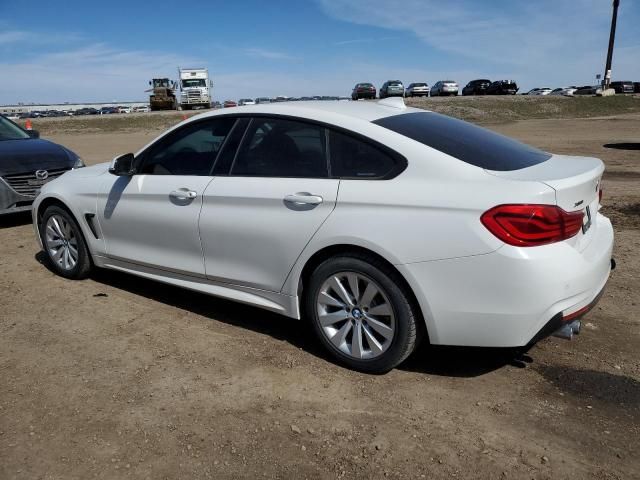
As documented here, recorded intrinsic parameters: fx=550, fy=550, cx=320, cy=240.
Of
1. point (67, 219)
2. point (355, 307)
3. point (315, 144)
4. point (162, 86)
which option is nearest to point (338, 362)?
point (355, 307)

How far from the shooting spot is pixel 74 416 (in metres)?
3.11

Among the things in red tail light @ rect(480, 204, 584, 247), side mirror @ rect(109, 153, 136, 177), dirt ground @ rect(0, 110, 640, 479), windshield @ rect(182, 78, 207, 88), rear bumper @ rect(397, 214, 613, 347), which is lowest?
dirt ground @ rect(0, 110, 640, 479)

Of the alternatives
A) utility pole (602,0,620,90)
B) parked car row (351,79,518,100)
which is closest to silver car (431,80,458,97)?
parked car row (351,79,518,100)

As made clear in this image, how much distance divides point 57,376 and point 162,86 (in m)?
47.3

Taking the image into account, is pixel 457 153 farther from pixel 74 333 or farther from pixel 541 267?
pixel 74 333

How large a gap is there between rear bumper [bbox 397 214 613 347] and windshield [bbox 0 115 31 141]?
772 cm

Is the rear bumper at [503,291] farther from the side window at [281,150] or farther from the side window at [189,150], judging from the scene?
the side window at [189,150]

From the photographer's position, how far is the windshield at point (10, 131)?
852cm

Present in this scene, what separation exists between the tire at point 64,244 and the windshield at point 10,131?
3.90m

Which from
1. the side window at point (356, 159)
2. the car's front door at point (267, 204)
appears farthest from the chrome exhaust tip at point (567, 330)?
the car's front door at point (267, 204)

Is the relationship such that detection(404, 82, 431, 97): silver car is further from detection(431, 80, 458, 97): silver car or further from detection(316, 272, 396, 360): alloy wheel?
detection(316, 272, 396, 360): alloy wheel

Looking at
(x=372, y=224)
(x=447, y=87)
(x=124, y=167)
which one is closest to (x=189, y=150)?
(x=124, y=167)

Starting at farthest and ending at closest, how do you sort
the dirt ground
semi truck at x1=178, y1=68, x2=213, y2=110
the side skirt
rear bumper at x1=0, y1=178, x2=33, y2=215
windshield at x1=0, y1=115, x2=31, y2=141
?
semi truck at x1=178, y1=68, x2=213, y2=110
windshield at x1=0, y1=115, x2=31, y2=141
rear bumper at x1=0, y1=178, x2=33, y2=215
the side skirt
the dirt ground

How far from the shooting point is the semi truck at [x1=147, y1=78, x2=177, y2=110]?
46.9 meters
